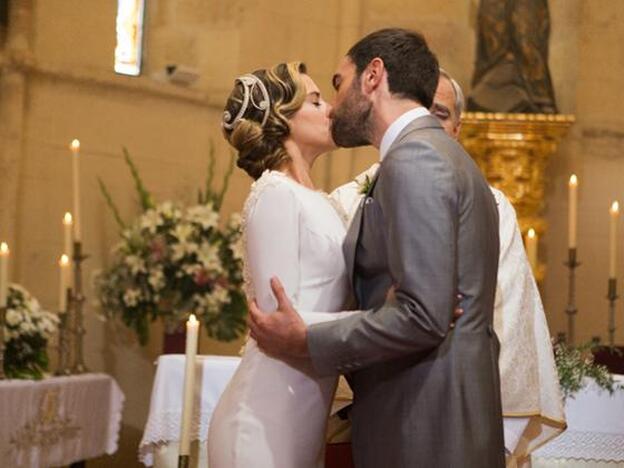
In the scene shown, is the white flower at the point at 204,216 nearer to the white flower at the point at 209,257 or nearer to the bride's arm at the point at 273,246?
the white flower at the point at 209,257

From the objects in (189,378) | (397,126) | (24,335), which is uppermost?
(397,126)

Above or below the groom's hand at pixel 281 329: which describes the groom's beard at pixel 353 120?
above

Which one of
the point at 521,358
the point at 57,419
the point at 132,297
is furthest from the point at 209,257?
the point at 521,358

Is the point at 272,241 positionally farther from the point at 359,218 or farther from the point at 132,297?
the point at 132,297

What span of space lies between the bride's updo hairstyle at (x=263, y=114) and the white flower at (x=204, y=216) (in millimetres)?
4277

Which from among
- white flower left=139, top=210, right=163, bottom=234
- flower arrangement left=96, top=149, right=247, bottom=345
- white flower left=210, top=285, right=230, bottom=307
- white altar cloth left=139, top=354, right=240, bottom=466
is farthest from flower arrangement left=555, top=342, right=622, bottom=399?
white flower left=139, top=210, right=163, bottom=234

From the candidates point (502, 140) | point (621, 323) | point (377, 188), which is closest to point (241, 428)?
point (377, 188)

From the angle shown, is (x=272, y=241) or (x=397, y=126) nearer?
(x=397, y=126)

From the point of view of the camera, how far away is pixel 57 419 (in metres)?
6.55

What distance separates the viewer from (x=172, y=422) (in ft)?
15.4

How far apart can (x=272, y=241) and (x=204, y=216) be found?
185 inches

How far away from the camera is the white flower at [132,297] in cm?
793

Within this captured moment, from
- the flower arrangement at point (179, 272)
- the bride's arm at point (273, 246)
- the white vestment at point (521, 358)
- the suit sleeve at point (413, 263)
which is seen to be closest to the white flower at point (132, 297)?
the flower arrangement at point (179, 272)

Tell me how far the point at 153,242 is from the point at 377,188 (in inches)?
196
